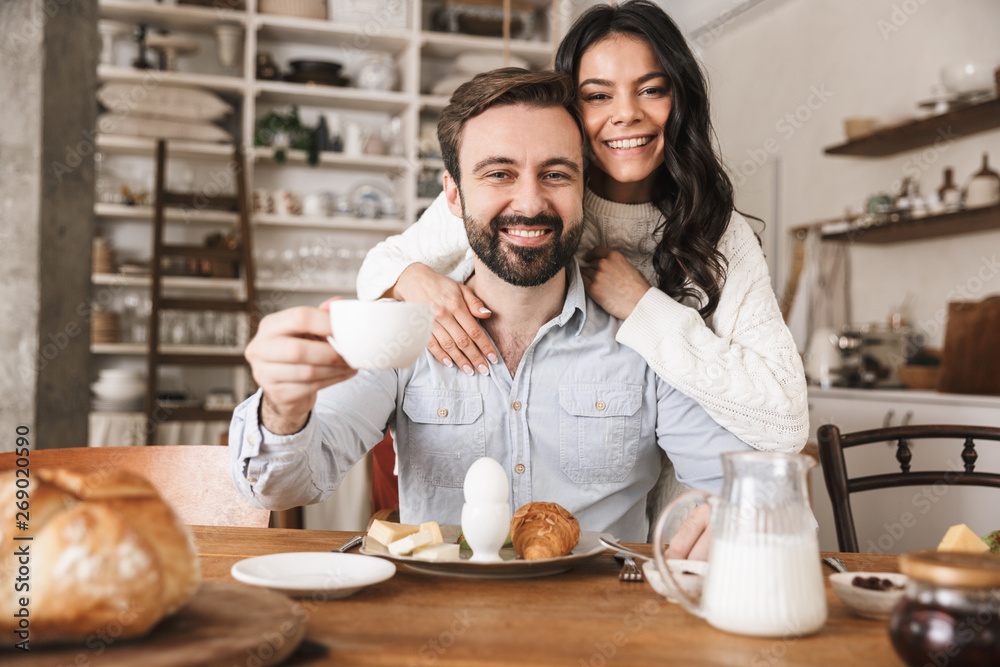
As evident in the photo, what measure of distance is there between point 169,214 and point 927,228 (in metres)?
3.74

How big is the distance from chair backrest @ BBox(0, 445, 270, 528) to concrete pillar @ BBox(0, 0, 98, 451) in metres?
1.64

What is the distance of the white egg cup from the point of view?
990 mm

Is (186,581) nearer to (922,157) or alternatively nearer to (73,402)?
(73,402)

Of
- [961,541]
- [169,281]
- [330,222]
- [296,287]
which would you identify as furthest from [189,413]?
[961,541]

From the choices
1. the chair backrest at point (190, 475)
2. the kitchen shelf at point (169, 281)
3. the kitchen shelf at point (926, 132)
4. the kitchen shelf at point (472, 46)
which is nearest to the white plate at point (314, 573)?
the chair backrest at point (190, 475)

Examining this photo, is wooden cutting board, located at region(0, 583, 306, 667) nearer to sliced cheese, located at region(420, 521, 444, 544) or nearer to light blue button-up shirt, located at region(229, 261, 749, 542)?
sliced cheese, located at region(420, 521, 444, 544)

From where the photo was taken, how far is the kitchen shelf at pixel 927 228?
351cm

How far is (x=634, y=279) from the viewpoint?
160 centimetres

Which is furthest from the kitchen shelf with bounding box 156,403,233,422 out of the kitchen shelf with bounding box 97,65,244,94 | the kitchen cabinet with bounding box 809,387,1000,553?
the kitchen cabinet with bounding box 809,387,1000,553

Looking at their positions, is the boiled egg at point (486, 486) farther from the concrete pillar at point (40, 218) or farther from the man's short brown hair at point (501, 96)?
the concrete pillar at point (40, 218)

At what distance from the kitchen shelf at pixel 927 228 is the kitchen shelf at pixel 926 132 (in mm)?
394

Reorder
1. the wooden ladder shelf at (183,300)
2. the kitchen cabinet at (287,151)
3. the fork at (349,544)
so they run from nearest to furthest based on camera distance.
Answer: the fork at (349,544), the wooden ladder shelf at (183,300), the kitchen cabinet at (287,151)

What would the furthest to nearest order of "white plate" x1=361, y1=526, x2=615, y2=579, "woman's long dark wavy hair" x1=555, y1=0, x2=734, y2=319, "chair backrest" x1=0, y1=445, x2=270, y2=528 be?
"woman's long dark wavy hair" x1=555, y1=0, x2=734, y2=319
"chair backrest" x1=0, y1=445, x2=270, y2=528
"white plate" x1=361, y1=526, x2=615, y2=579

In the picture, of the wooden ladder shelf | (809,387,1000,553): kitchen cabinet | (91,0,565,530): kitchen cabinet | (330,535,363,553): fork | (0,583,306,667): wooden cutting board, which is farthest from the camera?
(91,0,565,530): kitchen cabinet
